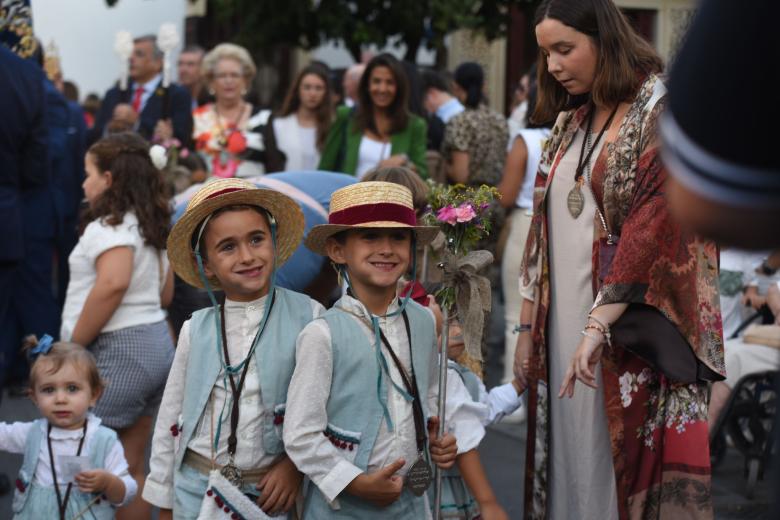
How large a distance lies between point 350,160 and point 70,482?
3795mm

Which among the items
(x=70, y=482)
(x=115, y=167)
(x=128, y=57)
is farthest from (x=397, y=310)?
(x=128, y=57)

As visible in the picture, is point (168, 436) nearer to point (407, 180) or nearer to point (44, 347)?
point (44, 347)

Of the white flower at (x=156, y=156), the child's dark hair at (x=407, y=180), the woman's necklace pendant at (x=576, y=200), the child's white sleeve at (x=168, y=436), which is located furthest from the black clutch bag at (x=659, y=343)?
the white flower at (x=156, y=156)

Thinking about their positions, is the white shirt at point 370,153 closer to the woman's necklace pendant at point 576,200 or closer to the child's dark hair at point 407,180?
the child's dark hair at point 407,180

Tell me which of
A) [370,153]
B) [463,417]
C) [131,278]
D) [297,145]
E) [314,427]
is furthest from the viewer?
[297,145]

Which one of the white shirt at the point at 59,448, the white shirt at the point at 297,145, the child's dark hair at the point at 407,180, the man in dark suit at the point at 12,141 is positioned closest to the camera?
the white shirt at the point at 59,448

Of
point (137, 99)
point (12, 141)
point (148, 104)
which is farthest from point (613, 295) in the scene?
point (137, 99)

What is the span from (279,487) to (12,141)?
3142 millimetres

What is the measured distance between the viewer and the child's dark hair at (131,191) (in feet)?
16.7

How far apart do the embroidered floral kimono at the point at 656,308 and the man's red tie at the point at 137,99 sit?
6255mm

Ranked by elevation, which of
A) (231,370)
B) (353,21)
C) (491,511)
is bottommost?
(491,511)

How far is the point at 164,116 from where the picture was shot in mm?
9156

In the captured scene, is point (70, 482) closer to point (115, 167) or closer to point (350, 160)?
point (115, 167)

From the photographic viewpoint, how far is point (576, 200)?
3850 millimetres
